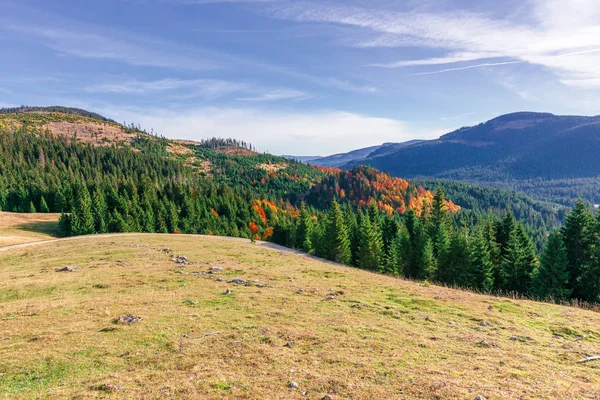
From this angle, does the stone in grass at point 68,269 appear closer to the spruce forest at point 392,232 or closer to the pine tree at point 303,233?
the spruce forest at point 392,232

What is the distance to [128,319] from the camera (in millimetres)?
18156

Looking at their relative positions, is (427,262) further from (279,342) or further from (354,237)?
(279,342)

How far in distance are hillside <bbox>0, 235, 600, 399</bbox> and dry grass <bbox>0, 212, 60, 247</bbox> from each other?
6052cm

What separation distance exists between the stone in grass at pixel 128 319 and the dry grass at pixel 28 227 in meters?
67.7

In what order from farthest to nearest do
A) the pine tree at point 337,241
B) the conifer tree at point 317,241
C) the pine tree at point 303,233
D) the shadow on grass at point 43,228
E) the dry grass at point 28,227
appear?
the pine tree at point 303,233 → the shadow on grass at point 43,228 → the dry grass at point 28,227 → the conifer tree at point 317,241 → the pine tree at point 337,241

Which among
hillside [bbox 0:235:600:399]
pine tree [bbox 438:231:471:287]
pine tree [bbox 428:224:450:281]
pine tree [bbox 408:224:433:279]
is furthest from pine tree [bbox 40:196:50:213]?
pine tree [bbox 438:231:471:287]

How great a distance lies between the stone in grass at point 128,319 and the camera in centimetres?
1788

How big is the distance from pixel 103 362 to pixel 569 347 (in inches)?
886

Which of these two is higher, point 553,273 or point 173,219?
point 553,273

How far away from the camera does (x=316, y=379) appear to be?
38.1 ft

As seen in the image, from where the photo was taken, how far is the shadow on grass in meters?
84.6

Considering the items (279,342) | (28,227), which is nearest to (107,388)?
(279,342)

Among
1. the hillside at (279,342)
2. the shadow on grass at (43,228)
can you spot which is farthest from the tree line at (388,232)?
the hillside at (279,342)

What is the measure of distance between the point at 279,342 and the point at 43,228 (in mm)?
104302
